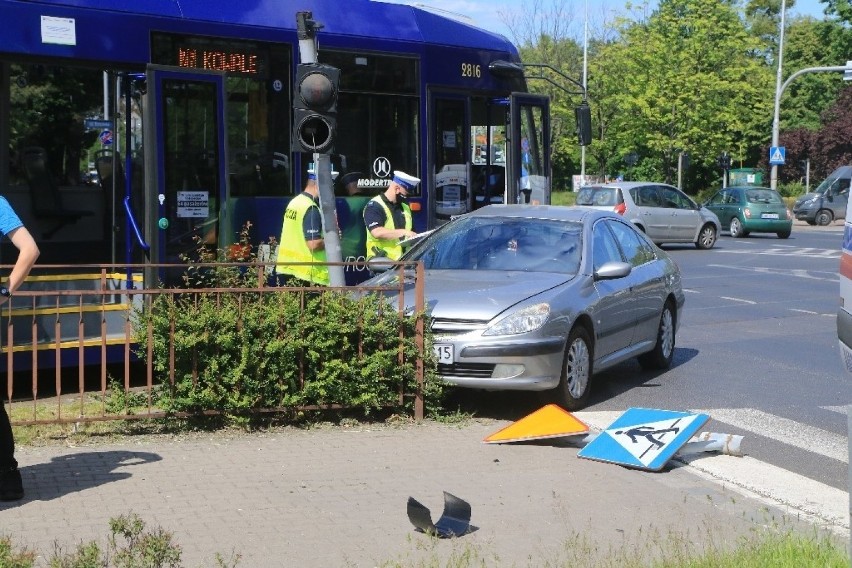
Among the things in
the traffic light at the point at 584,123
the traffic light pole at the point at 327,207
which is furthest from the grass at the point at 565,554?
the traffic light at the point at 584,123

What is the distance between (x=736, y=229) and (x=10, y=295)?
3353 cm

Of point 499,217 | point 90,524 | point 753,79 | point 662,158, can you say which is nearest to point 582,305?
point 499,217

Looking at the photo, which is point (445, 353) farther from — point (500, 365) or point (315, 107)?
point (315, 107)

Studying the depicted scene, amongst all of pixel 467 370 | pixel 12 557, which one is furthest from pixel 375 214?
pixel 12 557

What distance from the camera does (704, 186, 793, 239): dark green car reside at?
37.1 m

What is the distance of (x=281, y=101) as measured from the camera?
11891mm

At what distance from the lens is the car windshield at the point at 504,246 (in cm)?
1041

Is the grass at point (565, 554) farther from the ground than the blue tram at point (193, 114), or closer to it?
closer to it

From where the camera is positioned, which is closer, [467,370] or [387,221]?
[467,370]

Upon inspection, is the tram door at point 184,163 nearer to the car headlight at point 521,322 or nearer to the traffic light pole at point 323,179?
the traffic light pole at point 323,179

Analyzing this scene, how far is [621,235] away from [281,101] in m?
3.55

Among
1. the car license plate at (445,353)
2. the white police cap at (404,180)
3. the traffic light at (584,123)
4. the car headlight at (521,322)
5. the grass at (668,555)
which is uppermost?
the traffic light at (584,123)

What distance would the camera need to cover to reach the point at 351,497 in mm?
6848

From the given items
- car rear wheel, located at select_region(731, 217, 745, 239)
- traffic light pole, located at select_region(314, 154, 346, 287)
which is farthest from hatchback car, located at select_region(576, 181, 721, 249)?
traffic light pole, located at select_region(314, 154, 346, 287)
